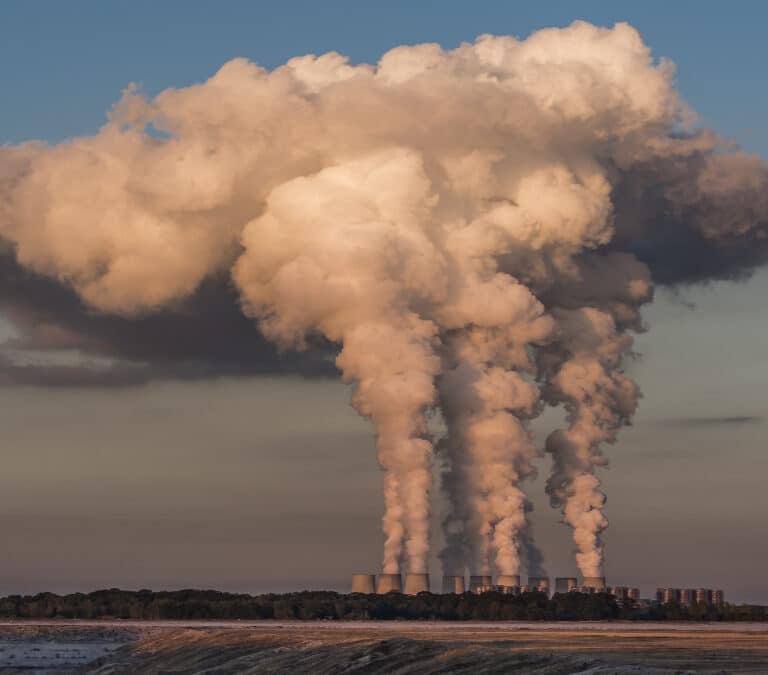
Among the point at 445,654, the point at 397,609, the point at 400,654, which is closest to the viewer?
the point at 445,654

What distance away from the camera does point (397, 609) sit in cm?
14262

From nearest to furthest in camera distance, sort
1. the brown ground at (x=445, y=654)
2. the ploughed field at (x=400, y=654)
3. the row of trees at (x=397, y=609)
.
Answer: the brown ground at (x=445, y=654), the ploughed field at (x=400, y=654), the row of trees at (x=397, y=609)

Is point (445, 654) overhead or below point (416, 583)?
below

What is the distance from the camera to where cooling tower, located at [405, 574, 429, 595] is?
484ft

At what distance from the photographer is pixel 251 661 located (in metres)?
73.6

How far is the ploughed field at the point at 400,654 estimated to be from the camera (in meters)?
56.6

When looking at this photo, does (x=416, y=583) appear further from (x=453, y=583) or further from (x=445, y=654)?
(x=445, y=654)

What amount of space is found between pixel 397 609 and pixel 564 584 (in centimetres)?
3122

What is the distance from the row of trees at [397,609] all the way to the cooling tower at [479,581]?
8.28m

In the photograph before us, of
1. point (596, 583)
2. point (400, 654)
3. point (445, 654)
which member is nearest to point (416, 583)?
point (596, 583)

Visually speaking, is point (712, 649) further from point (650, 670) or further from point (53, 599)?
point (53, 599)

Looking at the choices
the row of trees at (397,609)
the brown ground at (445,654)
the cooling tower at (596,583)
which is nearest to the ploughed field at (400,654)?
the brown ground at (445,654)

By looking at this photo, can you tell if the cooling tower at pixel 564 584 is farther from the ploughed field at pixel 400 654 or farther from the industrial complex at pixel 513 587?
the ploughed field at pixel 400 654

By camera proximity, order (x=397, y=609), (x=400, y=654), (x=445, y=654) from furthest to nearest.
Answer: (x=397, y=609) < (x=400, y=654) < (x=445, y=654)
